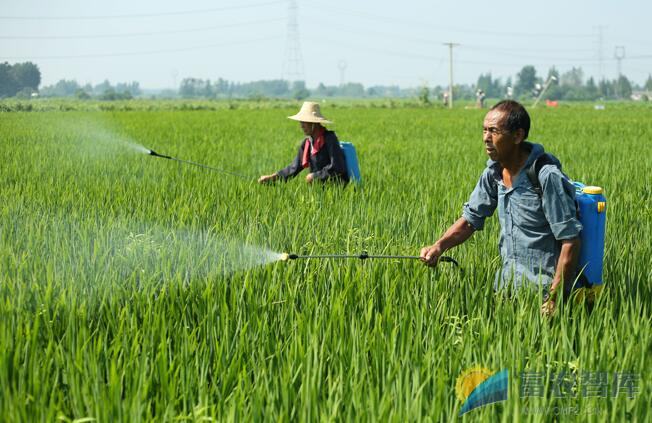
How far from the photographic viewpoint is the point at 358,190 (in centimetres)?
644

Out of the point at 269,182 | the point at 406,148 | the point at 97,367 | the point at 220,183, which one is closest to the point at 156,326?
the point at 97,367

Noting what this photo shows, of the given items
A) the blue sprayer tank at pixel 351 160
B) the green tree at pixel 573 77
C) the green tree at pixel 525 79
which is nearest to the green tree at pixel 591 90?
the green tree at pixel 525 79

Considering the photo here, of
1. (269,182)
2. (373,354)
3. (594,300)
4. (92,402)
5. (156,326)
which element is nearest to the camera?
(92,402)

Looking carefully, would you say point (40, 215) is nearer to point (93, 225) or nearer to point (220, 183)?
point (93, 225)

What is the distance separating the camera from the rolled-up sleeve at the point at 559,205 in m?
2.85

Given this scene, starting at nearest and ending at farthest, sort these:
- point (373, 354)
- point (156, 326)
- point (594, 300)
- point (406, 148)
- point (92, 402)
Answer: point (92, 402) < point (373, 354) < point (156, 326) < point (594, 300) < point (406, 148)

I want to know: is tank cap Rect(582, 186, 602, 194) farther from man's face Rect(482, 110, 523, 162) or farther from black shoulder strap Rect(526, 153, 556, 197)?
man's face Rect(482, 110, 523, 162)

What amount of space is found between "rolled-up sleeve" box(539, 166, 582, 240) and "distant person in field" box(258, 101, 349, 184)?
3.21 m

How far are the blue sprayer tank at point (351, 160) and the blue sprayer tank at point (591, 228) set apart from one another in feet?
11.4

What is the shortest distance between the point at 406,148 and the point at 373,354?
963 cm

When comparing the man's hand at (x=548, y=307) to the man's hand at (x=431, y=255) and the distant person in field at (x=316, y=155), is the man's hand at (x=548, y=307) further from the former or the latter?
the distant person in field at (x=316, y=155)

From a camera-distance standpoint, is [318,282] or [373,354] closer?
[373,354]

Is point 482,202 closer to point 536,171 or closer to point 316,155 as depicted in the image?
point 536,171
